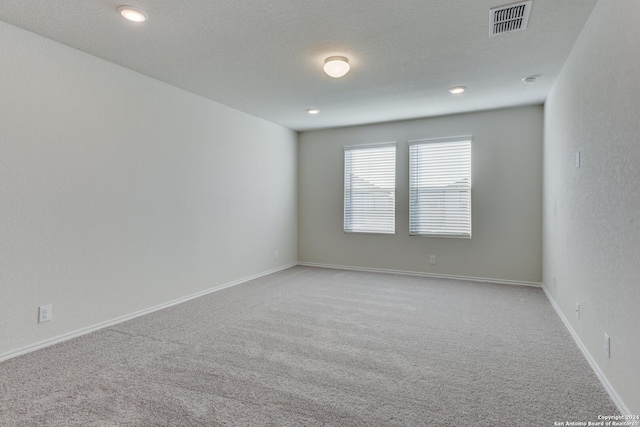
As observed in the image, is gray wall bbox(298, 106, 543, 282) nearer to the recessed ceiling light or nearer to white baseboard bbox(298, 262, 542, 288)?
white baseboard bbox(298, 262, 542, 288)

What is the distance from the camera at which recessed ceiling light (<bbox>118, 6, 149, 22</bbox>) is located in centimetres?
228

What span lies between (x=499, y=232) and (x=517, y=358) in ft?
8.98

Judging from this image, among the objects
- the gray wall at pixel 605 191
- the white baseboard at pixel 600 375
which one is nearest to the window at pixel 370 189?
the gray wall at pixel 605 191

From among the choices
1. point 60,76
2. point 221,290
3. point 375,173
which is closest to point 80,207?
point 60,76

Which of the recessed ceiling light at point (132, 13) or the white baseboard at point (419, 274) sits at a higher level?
the recessed ceiling light at point (132, 13)

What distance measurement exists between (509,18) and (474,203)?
2996 millimetres

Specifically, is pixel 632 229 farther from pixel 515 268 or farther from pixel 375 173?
pixel 375 173

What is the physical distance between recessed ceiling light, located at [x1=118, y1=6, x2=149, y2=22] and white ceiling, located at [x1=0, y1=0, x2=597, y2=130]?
42 millimetres

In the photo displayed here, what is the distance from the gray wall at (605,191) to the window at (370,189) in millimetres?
2554

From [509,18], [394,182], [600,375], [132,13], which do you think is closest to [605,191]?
[600,375]

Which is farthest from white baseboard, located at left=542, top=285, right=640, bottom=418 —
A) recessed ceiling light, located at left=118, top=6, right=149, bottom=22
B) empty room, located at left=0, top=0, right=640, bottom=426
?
recessed ceiling light, located at left=118, top=6, right=149, bottom=22

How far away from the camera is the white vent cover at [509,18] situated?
2.26 metres

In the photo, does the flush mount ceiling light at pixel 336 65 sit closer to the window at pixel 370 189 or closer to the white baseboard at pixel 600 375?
the window at pixel 370 189

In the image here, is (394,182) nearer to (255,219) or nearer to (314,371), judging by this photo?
(255,219)
